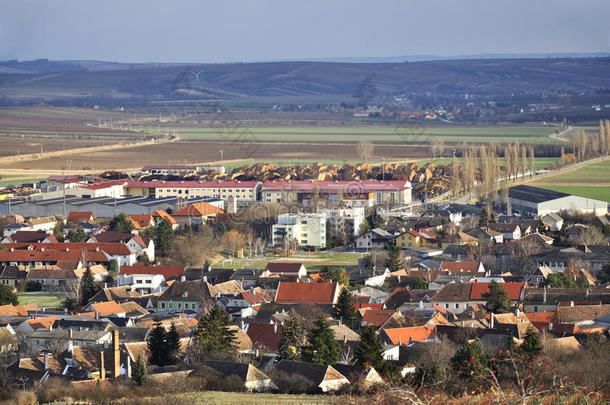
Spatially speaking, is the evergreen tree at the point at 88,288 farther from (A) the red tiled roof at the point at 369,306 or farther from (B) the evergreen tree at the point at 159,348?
(B) the evergreen tree at the point at 159,348

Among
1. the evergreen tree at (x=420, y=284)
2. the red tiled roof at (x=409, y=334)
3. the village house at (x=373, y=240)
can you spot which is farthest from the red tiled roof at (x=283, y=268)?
the red tiled roof at (x=409, y=334)

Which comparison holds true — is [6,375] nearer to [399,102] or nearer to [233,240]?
[233,240]

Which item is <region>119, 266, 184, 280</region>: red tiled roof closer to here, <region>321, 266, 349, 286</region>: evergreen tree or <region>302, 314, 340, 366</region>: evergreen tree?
<region>321, 266, 349, 286</region>: evergreen tree

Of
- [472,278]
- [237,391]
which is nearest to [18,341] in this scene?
[237,391]

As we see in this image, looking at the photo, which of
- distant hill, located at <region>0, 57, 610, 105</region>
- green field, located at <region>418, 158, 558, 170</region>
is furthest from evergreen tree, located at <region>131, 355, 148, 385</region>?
distant hill, located at <region>0, 57, 610, 105</region>

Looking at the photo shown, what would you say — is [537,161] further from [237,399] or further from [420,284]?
[237,399]
